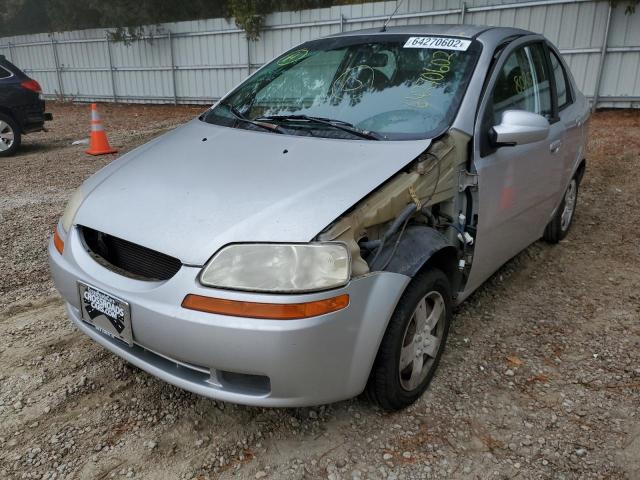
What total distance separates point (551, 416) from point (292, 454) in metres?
1.23

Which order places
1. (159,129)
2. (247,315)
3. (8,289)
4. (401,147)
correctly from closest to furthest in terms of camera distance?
(247,315), (401,147), (8,289), (159,129)

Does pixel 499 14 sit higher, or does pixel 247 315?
pixel 499 14

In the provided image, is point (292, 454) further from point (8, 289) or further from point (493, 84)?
point (8, 289)

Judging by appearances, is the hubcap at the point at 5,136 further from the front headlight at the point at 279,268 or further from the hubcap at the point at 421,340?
the hubcap at the point at 421,340

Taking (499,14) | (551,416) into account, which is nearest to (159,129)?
(499,14)

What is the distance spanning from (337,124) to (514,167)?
3.48 feet

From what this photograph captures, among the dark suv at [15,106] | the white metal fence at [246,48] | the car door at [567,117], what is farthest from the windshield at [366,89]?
the white metal fence at [246,48]

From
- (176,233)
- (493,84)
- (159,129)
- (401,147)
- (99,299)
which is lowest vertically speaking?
(159,129)

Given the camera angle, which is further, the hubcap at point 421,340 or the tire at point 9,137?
the tire at point 9,137

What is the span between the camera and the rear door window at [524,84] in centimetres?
306

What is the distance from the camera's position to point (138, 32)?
1596cm

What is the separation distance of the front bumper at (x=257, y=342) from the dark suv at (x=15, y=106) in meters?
7.73

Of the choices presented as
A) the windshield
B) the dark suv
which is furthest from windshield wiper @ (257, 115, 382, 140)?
the dark suv

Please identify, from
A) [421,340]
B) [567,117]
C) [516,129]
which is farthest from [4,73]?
[421,340]
